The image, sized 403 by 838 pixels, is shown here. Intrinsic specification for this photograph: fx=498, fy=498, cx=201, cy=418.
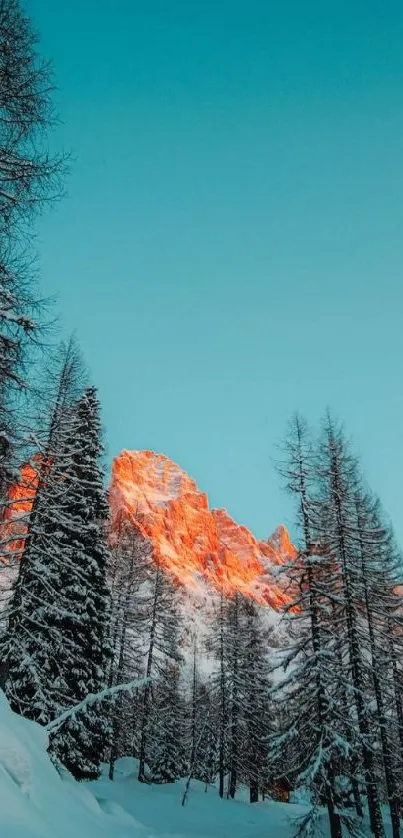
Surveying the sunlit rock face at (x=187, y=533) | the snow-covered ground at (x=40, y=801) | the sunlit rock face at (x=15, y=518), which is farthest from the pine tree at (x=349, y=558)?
the sunlit rock face at (x=187, y=533)

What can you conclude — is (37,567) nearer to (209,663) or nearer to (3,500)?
(3,500)

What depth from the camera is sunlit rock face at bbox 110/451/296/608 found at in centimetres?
13925

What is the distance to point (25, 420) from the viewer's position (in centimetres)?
927

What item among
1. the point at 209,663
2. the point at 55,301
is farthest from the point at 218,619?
the point at 209,663

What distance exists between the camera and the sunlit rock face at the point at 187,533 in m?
139

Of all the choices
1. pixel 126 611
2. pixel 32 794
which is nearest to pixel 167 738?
pixel 126 611

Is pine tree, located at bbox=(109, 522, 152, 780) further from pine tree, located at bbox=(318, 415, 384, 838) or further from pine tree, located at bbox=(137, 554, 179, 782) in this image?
pine tree, located at bbox=(318, 415, 384, 838)

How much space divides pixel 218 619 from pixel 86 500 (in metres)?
19.0

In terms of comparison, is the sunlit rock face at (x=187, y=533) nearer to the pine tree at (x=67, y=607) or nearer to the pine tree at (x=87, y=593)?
the pine tree at (x=87, y=593)

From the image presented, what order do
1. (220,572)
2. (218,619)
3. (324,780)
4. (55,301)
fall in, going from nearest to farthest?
1. (55,301)
2. (324,780)
3. (218,619)
4. (220,572)

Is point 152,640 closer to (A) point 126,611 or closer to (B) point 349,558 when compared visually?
(A) point 126,611

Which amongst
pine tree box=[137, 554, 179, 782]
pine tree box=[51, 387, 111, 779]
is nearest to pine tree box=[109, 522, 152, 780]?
pine tree box=[137, 554, 179, 782]

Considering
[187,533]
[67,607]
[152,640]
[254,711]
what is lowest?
[254,711]

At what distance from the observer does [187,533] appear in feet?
514
